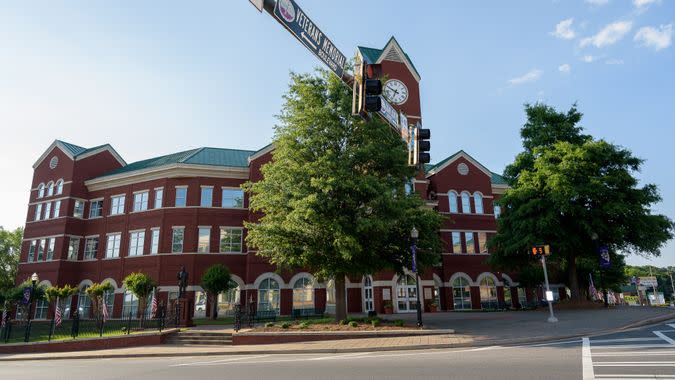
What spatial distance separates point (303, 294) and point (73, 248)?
20.4 m

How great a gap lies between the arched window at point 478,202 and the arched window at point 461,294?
21.8 feet

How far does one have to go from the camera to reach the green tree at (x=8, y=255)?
176ft

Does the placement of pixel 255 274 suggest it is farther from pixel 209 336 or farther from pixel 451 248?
pixel 451 248

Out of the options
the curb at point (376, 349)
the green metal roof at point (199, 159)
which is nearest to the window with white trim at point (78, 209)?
the green metal roof at point (199, 159)

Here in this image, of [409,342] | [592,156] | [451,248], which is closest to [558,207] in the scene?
[592,156]

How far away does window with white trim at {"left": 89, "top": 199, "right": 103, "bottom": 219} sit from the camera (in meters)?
36.3

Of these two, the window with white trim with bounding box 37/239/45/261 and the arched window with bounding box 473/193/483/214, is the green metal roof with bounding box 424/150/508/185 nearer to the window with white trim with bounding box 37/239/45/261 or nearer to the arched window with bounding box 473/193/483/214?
the arched window with bounding box 473/193/483/214

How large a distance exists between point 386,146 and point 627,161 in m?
20.5

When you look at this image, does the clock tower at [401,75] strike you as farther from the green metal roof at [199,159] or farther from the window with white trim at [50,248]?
the window with white trim at [50,248]

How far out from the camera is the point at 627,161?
1172 inches

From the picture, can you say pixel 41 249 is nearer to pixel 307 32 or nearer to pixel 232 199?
pixel 232 199

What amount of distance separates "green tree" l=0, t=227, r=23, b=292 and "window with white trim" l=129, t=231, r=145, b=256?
106ft

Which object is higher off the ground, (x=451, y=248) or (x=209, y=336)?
(x=451, y=248)

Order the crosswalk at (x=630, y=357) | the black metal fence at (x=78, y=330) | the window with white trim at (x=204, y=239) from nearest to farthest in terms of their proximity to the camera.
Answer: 1. the crosswalk at (x=630, y=357)
2. the black metal fence at (x=78, y=330)
3. the window with white trim at (x=204, y=239)
